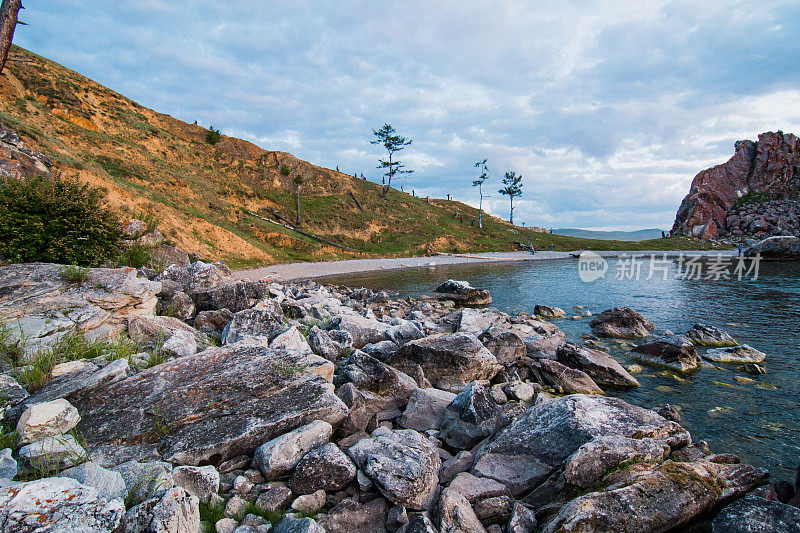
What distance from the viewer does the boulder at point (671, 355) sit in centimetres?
1199

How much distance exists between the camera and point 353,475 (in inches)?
193

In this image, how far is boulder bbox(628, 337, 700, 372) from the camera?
472 inches

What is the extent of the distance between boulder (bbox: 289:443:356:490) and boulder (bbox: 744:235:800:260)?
7517 centimetres

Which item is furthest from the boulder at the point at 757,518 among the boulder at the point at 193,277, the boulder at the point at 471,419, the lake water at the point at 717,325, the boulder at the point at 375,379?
the boulder at the point at 193,277

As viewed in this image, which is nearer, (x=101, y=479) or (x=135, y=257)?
(x=101, y=479)

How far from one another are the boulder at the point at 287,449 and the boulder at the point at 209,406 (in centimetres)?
35

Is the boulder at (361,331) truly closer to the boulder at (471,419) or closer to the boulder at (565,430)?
the boulder at (471,419)

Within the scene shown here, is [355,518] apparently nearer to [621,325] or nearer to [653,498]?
[653,498]

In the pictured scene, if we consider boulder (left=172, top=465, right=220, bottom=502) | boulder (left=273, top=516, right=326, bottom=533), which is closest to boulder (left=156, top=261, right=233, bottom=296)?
boulder (left=172, top=465, right=220, bottom=502)

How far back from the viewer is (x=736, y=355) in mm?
12773

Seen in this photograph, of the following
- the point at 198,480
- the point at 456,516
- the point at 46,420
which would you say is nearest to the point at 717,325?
the point at 456,516

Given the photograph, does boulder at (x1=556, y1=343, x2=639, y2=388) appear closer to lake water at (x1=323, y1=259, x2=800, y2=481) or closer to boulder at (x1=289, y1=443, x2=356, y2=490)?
lake water at (x1=323, y1=259, x2=800, y2=481)

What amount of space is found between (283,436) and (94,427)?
2.79 m

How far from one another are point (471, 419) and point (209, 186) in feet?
203
